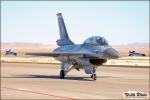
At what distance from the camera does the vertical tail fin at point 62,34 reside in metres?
33.9

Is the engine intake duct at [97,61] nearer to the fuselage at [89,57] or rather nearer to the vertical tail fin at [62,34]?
A: the fuselage at [89,57]

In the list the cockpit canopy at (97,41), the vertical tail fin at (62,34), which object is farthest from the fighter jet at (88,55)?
the vertical tail fin at (62,34)

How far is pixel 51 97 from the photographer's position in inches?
668

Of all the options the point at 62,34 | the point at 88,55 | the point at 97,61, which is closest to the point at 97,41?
the point at 88,55

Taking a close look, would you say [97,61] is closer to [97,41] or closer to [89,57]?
[89,57]

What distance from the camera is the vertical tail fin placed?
111 ft

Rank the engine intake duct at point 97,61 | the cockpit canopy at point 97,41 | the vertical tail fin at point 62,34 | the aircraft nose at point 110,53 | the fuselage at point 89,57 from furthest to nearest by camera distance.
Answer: the vertical tail fin at point 62,34
the engine intake duct at point 97,61
the cockpit canopy at point 97,41
the fuselage at point 89,57
the aircraft nose at point 110,53

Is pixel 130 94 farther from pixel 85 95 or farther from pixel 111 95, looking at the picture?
pixel 85 95

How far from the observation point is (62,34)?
34.7 metres

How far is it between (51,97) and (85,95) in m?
1.67

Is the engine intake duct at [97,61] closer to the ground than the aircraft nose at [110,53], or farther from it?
closer to the ground

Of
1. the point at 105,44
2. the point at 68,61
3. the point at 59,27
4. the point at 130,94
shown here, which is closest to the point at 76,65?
the point at 68,61

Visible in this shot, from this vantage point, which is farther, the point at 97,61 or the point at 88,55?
the point at 97,61

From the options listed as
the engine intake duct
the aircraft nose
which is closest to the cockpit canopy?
the engine intake duct
